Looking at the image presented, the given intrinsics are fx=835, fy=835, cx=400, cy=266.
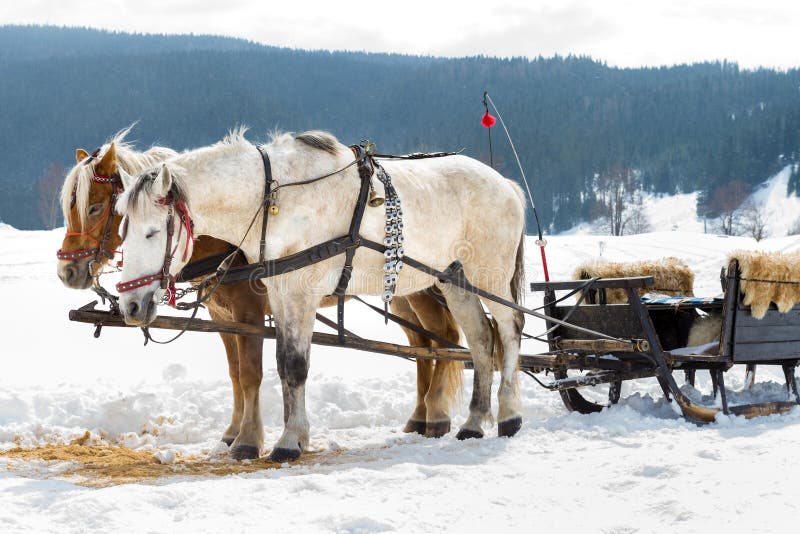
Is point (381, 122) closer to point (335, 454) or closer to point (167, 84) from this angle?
point (167, 84)

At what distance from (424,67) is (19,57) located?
98.6m

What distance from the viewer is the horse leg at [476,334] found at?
20.3 ft

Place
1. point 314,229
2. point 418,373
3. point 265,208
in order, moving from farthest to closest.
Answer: point 418,373 < point 314,229 < point 265,208

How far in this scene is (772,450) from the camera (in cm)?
452

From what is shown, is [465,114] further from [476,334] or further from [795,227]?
[476,334]

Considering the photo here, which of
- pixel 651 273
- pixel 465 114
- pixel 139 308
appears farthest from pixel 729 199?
pixel 139 308

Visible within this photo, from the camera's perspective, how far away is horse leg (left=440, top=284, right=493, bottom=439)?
6.18 meters

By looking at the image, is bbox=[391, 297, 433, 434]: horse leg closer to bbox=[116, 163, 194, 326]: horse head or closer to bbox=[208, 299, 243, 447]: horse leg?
bbox=[208, 299, 243, 447]: horse leg

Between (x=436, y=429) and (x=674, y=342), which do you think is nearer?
(x=436, y=429)

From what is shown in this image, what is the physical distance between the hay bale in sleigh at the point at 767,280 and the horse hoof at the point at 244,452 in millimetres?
3620

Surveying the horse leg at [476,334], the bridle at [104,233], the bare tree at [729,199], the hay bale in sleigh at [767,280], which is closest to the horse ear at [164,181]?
the bridle at [104,233]

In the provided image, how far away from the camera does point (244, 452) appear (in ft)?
17.8

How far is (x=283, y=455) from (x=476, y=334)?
1820 millimetres

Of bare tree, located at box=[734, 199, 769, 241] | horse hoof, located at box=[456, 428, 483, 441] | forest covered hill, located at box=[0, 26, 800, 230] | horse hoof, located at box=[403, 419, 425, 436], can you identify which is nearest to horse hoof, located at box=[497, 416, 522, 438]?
horse hoof, located at box=[456, 428, 483, 441]
